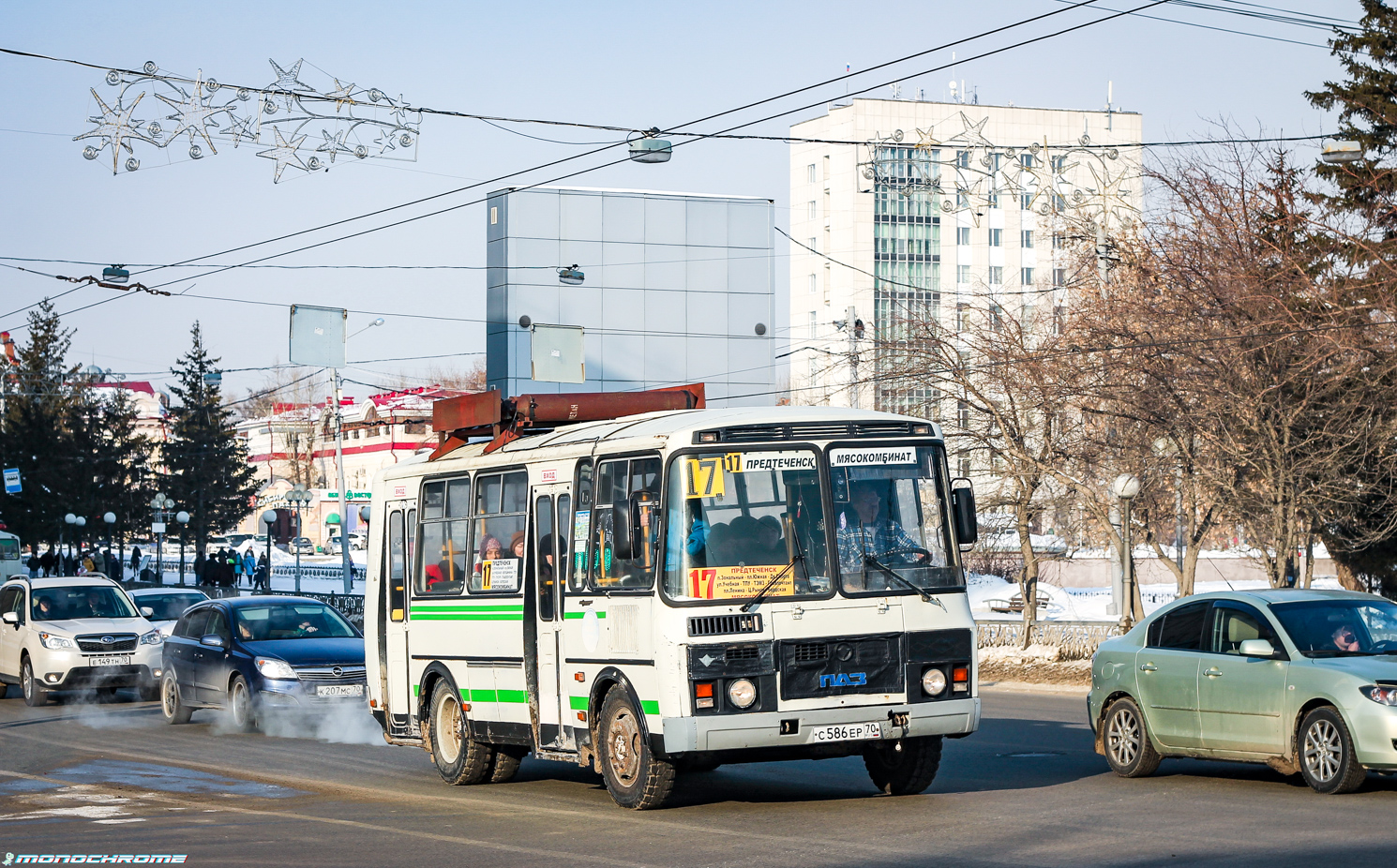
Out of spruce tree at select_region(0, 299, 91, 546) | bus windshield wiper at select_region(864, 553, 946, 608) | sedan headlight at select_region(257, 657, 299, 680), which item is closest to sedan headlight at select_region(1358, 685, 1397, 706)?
bus windshield wiper at select_region(864, 553, 946, 608)

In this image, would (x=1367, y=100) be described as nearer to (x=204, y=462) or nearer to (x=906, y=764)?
(x=906, y=764)

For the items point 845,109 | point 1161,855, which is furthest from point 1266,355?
point 845,109

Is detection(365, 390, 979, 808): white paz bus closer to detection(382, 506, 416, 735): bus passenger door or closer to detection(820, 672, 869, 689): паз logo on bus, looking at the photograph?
detection(820, 672, 869, 689): паз logo on bus

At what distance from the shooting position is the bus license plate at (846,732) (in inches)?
430

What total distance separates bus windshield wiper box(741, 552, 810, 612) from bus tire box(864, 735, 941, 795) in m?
1.55

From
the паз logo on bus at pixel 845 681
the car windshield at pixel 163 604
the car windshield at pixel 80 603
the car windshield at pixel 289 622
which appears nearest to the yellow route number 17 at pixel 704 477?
the паз logo on bus at pixel 845 681

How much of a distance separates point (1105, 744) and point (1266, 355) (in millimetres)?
13530

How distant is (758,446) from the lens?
Answer: 445 inches

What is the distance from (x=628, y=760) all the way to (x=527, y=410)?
12.1ft

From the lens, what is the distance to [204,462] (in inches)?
3620

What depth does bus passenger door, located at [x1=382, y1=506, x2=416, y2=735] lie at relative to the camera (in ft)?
49.1

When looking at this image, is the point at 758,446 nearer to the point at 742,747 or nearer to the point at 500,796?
the point at 742,747

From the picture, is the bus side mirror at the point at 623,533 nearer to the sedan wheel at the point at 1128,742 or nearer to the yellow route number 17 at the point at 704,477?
the yellow route number 17 at the point at 704,477

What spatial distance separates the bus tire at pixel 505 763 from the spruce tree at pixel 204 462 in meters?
78.1
